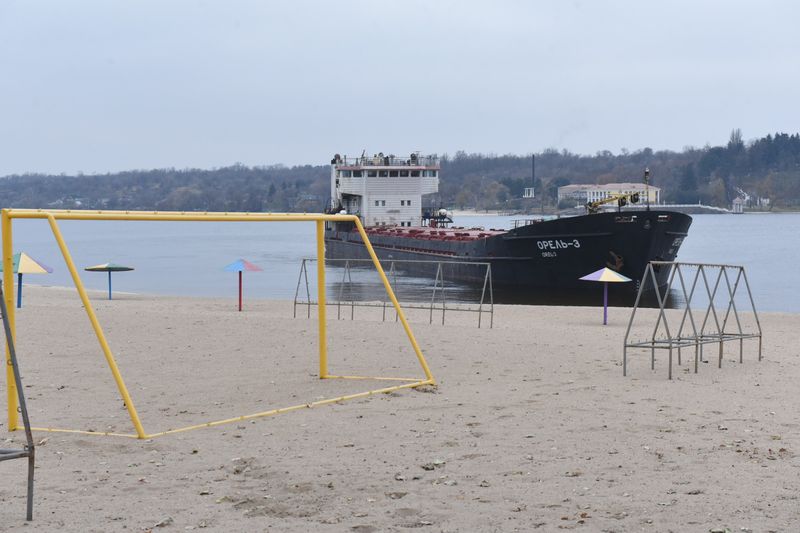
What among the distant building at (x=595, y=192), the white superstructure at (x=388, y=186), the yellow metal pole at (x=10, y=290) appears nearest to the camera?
the yellow metal pole at (x=10, y=290)

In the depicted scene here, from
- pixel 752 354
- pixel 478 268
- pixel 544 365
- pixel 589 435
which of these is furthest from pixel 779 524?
pixel 478 268

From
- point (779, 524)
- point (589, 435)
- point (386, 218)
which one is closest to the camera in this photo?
point (779, 524)

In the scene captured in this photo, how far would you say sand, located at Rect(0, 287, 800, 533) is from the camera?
6.73 m

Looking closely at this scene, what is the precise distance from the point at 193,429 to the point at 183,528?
3.07m

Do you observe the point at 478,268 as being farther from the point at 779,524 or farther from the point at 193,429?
the point at 779,524

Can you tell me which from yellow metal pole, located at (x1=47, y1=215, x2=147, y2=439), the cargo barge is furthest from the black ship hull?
yellow metal pole, located at (x1=47, y1=215, x2=147, y2=439)

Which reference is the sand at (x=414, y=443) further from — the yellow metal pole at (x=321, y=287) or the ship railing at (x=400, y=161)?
the ship railing at (x=400, y=161)

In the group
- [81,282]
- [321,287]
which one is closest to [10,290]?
[81,282]

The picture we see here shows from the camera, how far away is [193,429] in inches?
374

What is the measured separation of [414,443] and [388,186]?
51731 mm

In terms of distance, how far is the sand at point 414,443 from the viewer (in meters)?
6.73

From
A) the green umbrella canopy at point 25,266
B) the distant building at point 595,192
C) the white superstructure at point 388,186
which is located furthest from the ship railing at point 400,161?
the distant building at point 595,192

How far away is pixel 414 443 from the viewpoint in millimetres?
8836

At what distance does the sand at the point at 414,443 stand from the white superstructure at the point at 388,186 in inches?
1735
